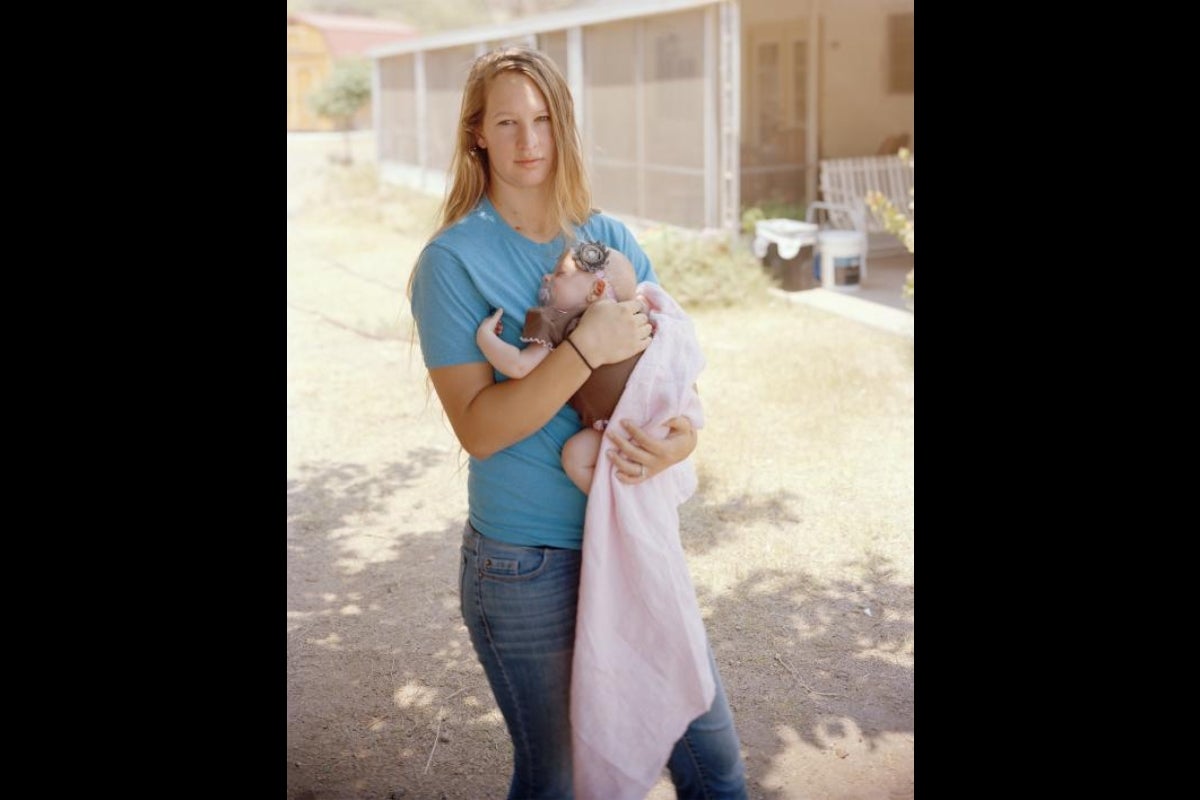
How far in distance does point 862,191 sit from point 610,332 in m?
11.4

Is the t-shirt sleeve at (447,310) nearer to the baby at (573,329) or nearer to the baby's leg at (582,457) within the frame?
the baby at (573,329)

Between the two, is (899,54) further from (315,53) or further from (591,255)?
(315,53)

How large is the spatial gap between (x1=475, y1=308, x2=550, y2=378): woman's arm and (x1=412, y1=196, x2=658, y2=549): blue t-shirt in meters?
0.03

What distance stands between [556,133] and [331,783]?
2.38 m

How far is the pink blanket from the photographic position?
219 centimetres

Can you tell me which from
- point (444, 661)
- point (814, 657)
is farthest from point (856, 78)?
point (444, 661)

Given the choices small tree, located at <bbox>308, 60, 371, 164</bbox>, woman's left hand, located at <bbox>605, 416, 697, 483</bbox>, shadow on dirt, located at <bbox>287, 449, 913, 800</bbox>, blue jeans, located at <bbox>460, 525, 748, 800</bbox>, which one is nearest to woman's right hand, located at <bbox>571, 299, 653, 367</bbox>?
woman's left hand, located at <bbox>605, 416, 697, 483</bbox>

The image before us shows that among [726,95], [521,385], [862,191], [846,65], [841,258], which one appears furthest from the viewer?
[846,65]

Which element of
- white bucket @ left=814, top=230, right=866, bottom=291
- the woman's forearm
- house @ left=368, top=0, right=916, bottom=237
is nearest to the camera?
the woman's forearm

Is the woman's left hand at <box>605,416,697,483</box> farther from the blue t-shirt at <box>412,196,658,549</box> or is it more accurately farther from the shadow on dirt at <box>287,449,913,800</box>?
the shadow on dirt at <box>287,449,913,800</box>

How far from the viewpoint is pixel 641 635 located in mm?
2246

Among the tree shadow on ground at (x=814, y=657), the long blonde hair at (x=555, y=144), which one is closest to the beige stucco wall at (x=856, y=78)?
the tree shadow on ground at (x=814, y=657)
